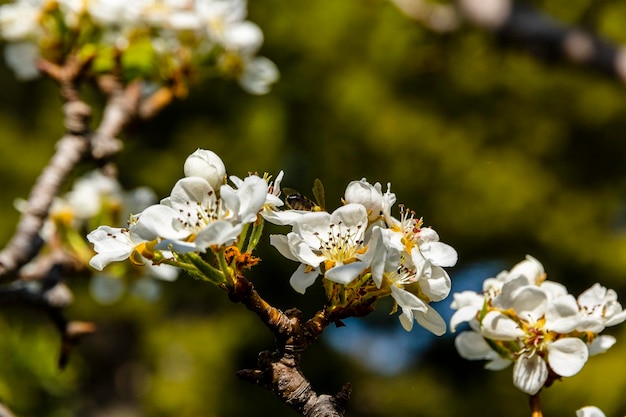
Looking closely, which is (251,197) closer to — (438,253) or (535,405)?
(438,253)

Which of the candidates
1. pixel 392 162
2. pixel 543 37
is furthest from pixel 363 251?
pixel 392 162

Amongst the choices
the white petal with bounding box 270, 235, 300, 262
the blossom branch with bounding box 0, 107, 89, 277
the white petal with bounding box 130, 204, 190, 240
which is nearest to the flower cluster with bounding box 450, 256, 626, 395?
the white petal with bounding box 270, 235, 300, 262

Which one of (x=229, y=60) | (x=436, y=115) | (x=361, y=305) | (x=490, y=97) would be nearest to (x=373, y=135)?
(x=436, y=115)

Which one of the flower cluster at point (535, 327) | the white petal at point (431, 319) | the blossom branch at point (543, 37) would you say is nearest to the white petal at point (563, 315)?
the flower cluster at point (535, 327)

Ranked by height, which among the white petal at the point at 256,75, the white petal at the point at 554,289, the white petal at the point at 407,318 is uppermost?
the white petal at the point at 407,318

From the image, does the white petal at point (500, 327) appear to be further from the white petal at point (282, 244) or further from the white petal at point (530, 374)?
the white petal at point (282, 244)

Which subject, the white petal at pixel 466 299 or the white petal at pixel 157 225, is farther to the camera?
the white petal at pixel 466 299
